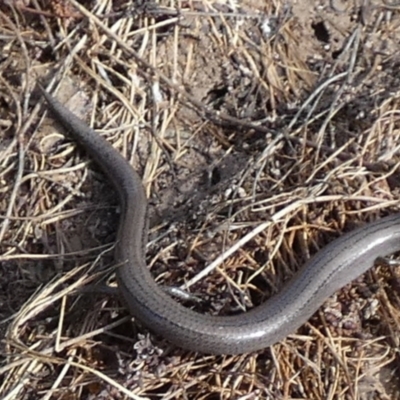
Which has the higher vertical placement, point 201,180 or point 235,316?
point 201,180

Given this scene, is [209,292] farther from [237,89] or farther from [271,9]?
[271,9]

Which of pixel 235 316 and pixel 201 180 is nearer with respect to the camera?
pixel 235 316

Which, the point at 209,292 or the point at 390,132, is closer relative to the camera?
the point at 209,292

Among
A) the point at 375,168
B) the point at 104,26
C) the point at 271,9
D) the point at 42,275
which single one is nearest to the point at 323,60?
the point at 271,9
